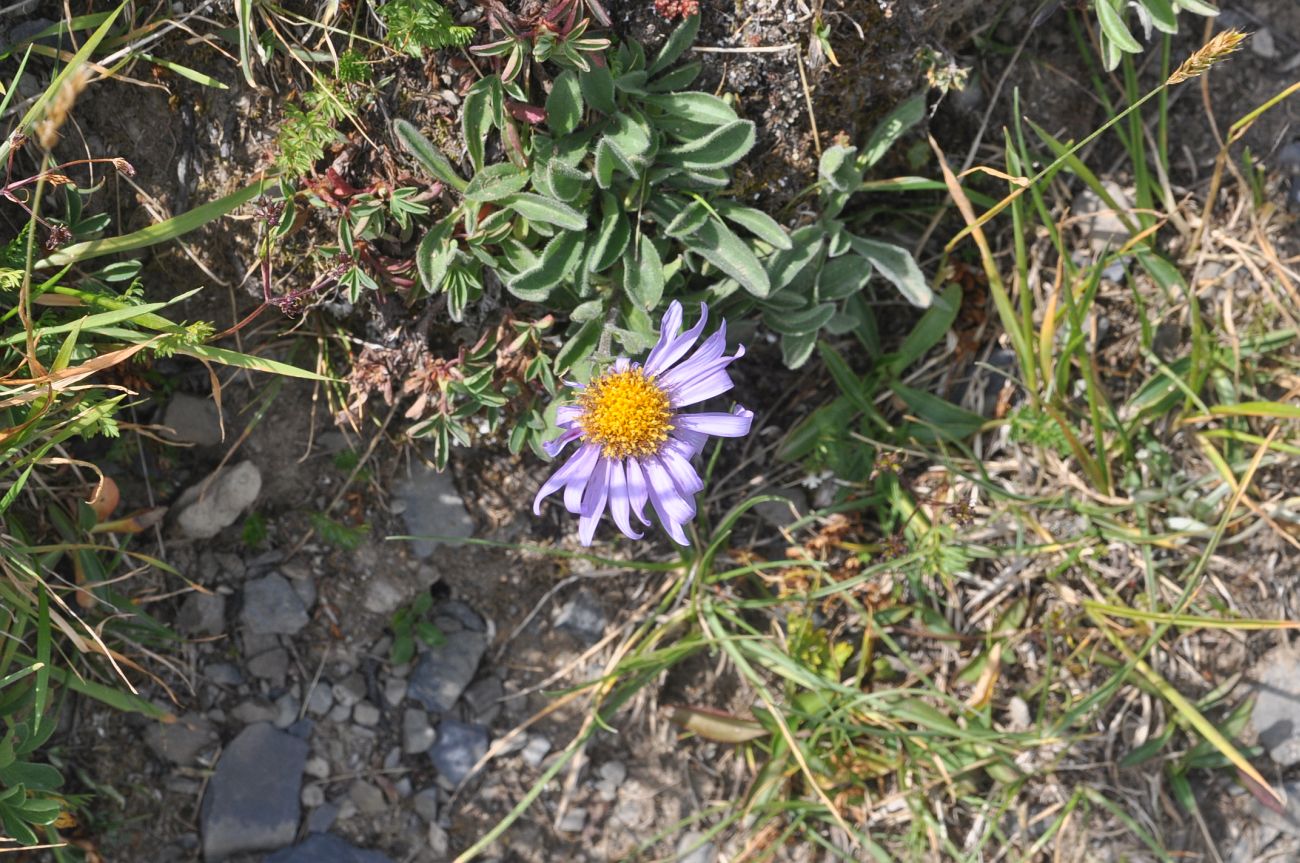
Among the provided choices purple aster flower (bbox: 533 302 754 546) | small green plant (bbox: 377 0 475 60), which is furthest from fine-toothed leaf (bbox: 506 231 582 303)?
small green plant (bbox: 377 0 475 60)

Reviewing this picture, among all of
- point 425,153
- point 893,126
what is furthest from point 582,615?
point 893,126

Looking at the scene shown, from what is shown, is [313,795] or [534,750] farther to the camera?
[534,750]

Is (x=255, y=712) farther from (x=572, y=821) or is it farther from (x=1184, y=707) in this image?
(x=1184, y=707)

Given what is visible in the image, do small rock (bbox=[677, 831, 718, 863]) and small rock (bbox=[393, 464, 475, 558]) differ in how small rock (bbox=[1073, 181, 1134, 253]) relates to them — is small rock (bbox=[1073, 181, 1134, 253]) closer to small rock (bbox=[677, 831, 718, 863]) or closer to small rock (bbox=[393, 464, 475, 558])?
small rock (bbox=[393, 464, 475, 558])

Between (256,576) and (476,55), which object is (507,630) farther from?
(476,55)

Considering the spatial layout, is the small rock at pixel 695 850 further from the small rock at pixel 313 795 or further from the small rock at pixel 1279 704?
the small rock at pixel 1279 704

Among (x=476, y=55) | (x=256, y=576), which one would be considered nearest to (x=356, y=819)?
(x=256, y=576)

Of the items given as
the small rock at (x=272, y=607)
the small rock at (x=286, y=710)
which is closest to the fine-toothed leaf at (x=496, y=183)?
the small rock at (x=272, y=607)
